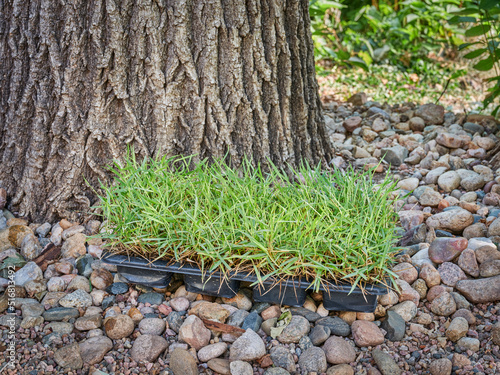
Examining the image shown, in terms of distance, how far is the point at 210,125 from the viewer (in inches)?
81.6

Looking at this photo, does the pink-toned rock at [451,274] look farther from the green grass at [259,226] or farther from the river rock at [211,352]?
the river rock at [211,352]

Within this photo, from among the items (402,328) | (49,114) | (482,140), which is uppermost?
(49,114)

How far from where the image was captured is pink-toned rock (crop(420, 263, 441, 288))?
167 centimetres

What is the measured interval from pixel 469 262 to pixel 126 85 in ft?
5.11

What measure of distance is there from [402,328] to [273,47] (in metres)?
1.31

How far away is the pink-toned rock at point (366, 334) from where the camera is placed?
1443 millimetres

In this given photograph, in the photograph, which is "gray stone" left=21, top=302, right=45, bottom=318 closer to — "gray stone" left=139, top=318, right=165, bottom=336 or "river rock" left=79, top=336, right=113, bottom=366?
"river rock" left=79, top=336, right=113, bottom=366

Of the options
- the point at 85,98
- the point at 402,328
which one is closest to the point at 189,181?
the point at 85,98

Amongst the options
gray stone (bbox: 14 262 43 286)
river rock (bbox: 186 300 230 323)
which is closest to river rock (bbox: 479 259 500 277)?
river rock (bbox: 186 300 230 323)

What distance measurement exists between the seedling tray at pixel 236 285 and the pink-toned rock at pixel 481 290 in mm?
368

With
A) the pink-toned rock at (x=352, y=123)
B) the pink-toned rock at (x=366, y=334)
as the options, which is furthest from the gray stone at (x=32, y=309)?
the pink-toned rock at (x=352, y=123)

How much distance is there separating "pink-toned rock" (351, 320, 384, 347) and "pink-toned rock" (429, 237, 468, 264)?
0.46m

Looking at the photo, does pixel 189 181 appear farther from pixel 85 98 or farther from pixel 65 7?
pixel 65 7

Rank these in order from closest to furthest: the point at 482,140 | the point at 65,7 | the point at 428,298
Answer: the point at 428,298 → the point at 65,7 → the point at 482,140
